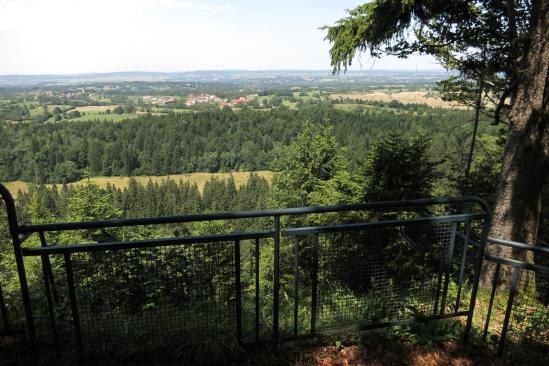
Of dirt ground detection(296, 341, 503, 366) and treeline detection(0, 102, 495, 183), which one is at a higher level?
dirt ground detection(296, 341, 503, 366)

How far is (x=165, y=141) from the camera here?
347ft

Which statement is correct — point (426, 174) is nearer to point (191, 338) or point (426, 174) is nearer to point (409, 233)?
point (409, 233)

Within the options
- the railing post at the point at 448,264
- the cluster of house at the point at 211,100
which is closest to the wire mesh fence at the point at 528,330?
the railing post at the point at 448,264

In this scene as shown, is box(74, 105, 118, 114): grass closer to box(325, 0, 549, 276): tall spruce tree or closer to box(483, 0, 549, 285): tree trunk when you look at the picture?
box(325, 0, 549, 276): tall spruce tree

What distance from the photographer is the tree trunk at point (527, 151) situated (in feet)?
16.1

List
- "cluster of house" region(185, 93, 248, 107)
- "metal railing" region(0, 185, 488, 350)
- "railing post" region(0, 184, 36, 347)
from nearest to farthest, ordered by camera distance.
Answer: "railing post" region(0, 184, 36, 347)
"metal railing" region(0, 185, 488, 350)
"cluster of house" region(185, 93, 248, 107)

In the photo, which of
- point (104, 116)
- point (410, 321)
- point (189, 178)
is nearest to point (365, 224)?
point (410, 321)

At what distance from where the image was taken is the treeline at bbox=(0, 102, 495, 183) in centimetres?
8088

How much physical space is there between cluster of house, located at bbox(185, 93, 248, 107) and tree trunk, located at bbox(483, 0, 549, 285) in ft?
505

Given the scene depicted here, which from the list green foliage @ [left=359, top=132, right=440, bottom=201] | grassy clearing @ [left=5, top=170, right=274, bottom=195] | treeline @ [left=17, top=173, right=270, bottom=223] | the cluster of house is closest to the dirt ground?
green foliage @ [left=359, top=132, right=440, bottom=201]

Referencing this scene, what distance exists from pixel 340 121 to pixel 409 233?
314 feet

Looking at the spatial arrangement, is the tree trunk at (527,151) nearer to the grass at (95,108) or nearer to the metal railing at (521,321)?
the metal railing at (521,321)

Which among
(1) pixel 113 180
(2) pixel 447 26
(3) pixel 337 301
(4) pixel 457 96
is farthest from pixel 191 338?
(1) pixel 113 180

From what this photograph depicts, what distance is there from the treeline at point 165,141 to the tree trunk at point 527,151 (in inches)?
2461
